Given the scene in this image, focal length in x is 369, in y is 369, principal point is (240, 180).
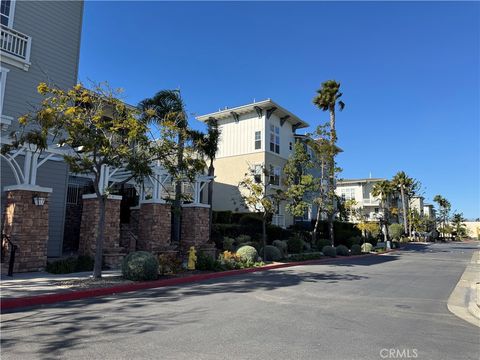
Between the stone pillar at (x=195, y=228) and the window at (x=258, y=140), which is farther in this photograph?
the window at (x=258, y=140)

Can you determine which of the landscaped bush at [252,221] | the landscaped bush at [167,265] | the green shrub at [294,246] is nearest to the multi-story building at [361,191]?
the green shrub at [294,246]

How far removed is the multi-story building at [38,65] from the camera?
14.1 metres

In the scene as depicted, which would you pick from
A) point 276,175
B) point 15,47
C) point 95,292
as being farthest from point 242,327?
point 276,175

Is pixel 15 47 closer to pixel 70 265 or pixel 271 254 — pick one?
pixel 70 265

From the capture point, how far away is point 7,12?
14.7m

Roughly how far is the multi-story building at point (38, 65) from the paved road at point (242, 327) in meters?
6.98

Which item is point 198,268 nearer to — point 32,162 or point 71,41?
point 32,162

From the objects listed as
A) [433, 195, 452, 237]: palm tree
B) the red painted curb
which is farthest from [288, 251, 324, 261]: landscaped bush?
[433, 195, 452, 237]: palm tree

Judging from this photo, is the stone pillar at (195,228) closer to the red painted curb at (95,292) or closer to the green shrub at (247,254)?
the green shrub at (247,254)

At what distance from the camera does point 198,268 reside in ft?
48.0

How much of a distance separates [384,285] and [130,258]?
8.76 meters

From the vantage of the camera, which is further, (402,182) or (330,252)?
(402,182)

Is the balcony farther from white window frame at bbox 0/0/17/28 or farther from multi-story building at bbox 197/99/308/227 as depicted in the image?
multi-story building at bbox 197/99/308/227

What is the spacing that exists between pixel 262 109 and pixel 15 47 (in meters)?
19.5
